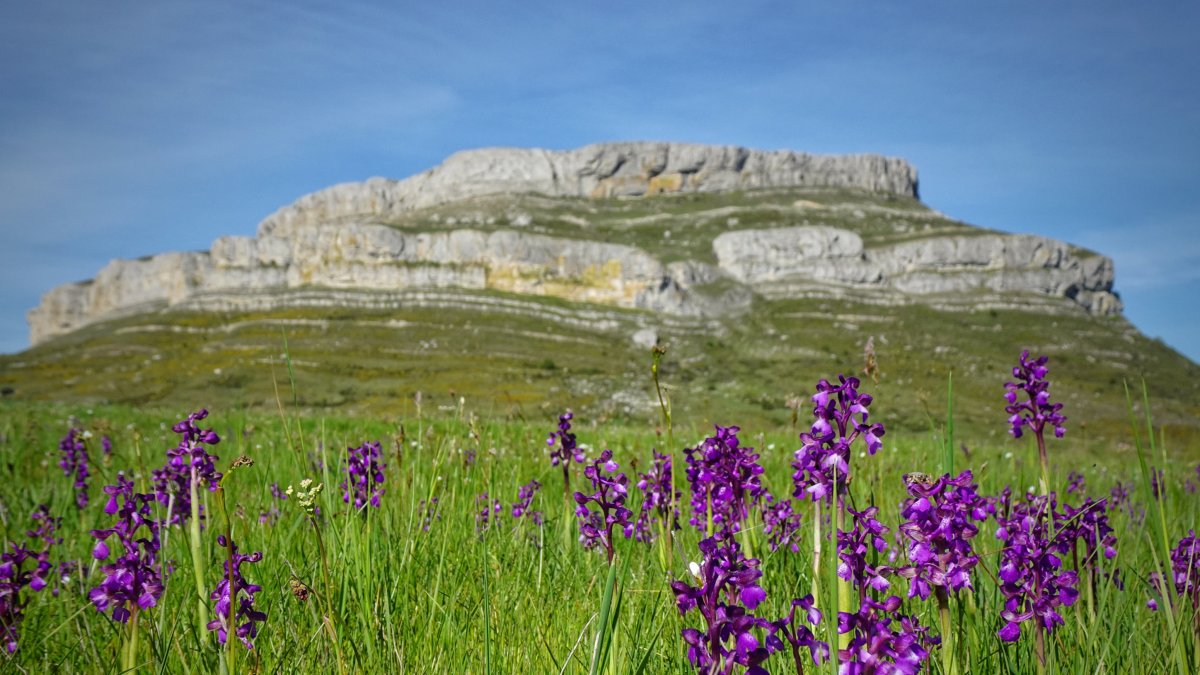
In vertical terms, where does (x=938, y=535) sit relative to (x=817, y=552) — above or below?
above

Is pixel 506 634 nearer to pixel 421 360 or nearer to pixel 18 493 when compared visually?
pixel 18 493

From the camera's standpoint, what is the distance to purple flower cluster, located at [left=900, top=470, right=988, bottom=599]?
187 centimetres

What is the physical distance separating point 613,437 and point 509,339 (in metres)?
151

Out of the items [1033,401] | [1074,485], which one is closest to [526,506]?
[1033,401]

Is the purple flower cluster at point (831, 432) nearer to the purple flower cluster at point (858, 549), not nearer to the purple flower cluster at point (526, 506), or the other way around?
the purple flower cluster at point (858, 549)

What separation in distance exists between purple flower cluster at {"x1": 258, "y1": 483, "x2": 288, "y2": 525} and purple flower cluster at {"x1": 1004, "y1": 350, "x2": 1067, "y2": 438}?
4.46m

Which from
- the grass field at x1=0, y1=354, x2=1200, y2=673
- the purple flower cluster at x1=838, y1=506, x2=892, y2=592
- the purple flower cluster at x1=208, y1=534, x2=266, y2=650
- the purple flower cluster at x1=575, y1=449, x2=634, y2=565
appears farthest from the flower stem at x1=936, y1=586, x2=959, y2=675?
the purple flower cluster at x1=208, y1=534, x2=266, y2=650

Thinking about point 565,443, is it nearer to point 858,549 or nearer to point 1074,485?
point 858,549

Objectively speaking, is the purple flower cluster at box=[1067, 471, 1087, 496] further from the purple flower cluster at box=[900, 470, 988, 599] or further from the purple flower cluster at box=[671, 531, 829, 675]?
the purple flower cluster at box=[671, 531, 829, 675]

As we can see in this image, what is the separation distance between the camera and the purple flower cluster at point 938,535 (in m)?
1.87

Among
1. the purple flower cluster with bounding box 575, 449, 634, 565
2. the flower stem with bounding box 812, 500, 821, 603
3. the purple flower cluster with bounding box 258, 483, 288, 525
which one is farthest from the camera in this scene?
the purple flower cluster with bounding box 258, 483, 288, 525

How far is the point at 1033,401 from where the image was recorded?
349 centimetres

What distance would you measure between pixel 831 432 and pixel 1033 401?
195 centimetres

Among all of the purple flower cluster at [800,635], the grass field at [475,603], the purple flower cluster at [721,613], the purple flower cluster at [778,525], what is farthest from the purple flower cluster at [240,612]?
the purple flower cluster at [778,525]
